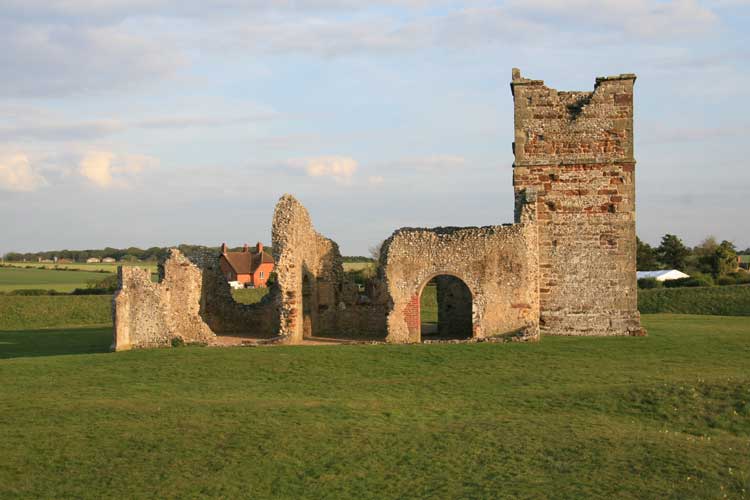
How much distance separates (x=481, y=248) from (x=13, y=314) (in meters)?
25.5

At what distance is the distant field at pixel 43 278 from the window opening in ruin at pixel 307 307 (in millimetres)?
32464

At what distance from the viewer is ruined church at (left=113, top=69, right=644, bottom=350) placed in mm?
24047

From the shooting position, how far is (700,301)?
37812 millimetres

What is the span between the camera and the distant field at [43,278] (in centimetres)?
5997

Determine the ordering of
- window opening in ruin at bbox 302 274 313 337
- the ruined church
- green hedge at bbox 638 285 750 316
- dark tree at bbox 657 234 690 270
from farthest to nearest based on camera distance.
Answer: dark tree at bbox 657 234 690 270 < green hedge at bbox 638 285 750 316 < window opening in ruin at bbox 302 274 313 337 < the ruined church

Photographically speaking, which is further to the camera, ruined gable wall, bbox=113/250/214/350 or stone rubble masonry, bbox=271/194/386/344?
stone rubble masonry, bbox=271/194/386/344

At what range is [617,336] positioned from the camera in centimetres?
2442

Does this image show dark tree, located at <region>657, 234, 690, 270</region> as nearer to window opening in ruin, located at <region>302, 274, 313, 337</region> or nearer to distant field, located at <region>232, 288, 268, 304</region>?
distant field, located at <region>232, 288, 268, 304</region>

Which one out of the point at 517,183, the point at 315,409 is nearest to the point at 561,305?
the point at 517,183

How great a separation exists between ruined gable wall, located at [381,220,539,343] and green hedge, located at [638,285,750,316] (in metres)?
16.0

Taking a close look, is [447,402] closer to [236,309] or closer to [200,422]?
[200,422]

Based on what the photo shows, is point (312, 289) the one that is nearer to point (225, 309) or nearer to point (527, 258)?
point (225, 309)

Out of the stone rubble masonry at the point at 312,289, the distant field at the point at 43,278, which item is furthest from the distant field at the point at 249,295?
the stone rubble masonry at the point at 312,289

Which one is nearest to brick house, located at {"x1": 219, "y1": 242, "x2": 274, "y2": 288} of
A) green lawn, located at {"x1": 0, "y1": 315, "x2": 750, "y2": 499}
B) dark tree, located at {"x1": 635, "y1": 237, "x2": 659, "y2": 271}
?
dark tree, located at {"x1": 635, "y1": 237, "x2": 659, "y2": 271}
